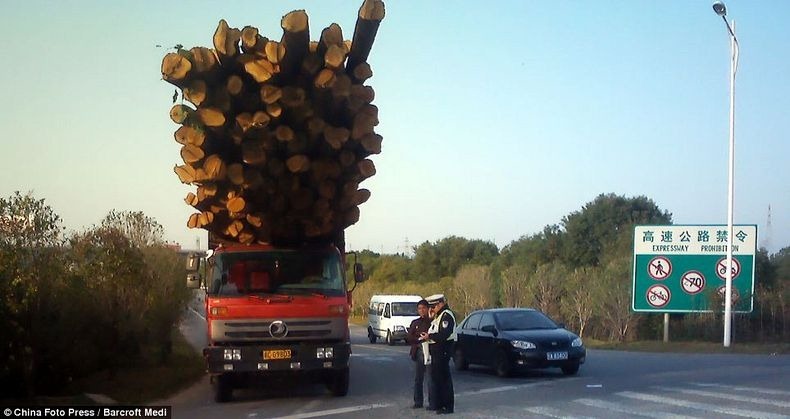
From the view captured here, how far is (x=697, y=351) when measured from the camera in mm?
27516

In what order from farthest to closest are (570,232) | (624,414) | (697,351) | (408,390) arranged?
(570,232) → (697,351) → (408,390) → (624,414)

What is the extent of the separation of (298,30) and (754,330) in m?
26.2

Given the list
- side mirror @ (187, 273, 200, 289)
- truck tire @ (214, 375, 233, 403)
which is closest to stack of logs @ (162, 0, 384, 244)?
side mirror @ (187, 273, 200, 289)

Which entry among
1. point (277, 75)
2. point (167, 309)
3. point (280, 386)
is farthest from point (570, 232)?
point (277, 75)

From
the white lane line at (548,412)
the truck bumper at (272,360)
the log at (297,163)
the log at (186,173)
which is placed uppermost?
the log at (297,163)

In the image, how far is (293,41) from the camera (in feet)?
42.5

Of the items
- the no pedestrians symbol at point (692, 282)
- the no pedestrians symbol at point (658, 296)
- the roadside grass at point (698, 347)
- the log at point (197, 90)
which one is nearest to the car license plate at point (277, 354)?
the log at point (197, 90)

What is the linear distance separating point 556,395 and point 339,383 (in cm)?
366

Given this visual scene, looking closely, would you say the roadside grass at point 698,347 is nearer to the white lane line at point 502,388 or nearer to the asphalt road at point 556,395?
the asphalt road at point 556,395

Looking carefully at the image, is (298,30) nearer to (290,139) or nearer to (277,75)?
(277,75)

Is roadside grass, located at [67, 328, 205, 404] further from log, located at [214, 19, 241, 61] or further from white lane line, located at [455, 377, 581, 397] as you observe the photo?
log, located at [214, 19, 241, 61]

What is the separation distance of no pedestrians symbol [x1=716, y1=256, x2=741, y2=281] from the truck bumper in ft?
62.0

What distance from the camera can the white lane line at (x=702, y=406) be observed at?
40.2 feet

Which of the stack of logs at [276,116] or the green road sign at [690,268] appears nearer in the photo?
the stack of logs at [276,116]
